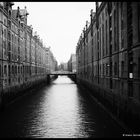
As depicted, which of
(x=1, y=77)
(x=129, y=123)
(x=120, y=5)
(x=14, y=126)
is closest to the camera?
(x=129, y=123)

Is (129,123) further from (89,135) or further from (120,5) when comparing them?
(120,5)

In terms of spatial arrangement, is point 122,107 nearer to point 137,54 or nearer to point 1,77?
point 137,54

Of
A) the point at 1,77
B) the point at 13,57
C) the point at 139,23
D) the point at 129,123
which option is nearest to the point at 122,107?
the point at 129,123

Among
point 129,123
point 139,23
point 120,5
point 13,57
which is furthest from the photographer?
point 13,57

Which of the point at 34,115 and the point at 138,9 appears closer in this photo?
the point at 138,9

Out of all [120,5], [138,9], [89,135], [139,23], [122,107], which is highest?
[120,5]

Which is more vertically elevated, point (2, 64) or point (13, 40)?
point (13, 40)

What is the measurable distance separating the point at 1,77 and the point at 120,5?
730 inches

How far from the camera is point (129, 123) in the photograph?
56.3 feet

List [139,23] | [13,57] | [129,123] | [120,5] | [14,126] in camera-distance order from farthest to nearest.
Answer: [13,57], [120,5], [14,126], [129,123], [139,23]

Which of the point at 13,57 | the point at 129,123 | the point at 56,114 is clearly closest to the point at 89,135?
the point at 129,123

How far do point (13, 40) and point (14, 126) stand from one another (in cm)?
2436

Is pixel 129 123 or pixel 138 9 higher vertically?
pixel 138 9

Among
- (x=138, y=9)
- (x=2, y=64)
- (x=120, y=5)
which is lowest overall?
(x=2, y=64)
